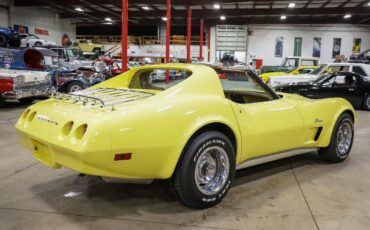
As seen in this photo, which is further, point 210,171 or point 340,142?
point 340,142

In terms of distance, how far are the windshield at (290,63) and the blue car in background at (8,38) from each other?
44.1 ft

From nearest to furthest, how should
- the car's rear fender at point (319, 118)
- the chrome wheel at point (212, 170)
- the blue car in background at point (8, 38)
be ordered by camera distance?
the chrome wheel at point (212, 170) → the car's rear fender at point (319, 118) → the blue car in background at point (8, 38)

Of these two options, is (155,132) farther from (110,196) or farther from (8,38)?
(8,38)

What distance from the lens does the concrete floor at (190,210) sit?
3.12 meters

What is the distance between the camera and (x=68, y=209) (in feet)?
11.1

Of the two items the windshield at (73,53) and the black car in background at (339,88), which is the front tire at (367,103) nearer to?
the black car in background at (339,88)

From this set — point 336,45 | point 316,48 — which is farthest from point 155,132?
point 336,45

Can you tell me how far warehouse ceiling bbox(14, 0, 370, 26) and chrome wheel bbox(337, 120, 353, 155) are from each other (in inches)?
645

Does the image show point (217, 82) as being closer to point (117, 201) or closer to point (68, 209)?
point (117, 201)

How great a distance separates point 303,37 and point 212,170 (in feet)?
96.2

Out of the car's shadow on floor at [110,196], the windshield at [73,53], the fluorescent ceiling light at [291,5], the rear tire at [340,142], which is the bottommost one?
the car's shadow on floor at [110,196]

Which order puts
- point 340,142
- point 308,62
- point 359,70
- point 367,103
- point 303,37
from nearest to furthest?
point 340,142
point 367,103
point 359,70
point 308,62
point 303,37

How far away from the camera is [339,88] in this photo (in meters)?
11.1

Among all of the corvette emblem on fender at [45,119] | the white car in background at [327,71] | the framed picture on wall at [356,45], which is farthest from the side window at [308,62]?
the corvette emblem on fender at [45,119]
